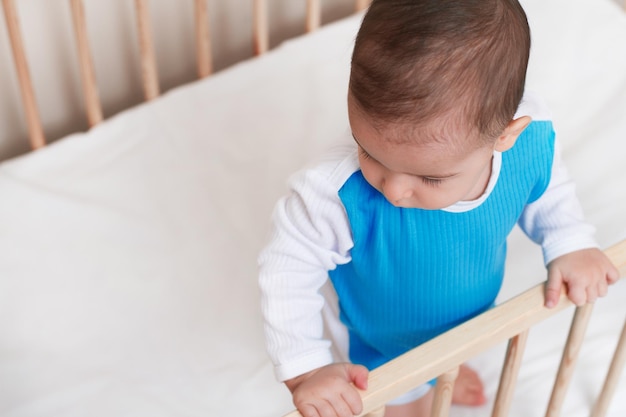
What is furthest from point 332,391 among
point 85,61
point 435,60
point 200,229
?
point 85,61

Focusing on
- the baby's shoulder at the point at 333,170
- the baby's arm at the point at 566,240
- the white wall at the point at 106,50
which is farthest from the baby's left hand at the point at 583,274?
the white wall at the point at 106,50

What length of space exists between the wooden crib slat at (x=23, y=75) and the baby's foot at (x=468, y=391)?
0.68 meters

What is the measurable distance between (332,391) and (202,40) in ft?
2.38

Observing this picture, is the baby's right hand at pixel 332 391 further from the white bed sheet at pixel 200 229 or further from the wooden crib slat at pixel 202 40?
the wooden crib slat at pixel 202 40

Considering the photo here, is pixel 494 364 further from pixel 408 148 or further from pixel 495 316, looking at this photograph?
pixel 408 148

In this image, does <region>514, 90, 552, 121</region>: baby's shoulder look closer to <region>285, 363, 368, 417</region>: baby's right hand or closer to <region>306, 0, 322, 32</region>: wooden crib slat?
<region>285, 363, 368, 417</region>: baby's right hand

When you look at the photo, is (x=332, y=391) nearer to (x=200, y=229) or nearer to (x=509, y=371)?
(x=509, y=371)

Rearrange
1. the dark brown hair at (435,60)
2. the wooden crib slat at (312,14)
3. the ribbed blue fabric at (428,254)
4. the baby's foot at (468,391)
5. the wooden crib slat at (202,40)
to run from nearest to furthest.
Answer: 1. the dark brown hair at (435,60)
2. the ribbed blue fabric at (428,254)
3. the baby's foot at (468,391)
4. the wooden crib slat at (202,40)
5. the wooden crib slat at (312,14)

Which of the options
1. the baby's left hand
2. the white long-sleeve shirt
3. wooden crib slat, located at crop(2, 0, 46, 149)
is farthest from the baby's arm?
wooden crib slat, located at crop(2, 0, 46, 149)

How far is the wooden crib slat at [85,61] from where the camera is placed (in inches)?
46.4

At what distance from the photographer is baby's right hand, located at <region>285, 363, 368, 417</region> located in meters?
0.69

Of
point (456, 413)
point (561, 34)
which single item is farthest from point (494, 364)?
point (561, 34)

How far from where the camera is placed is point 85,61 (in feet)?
4.00

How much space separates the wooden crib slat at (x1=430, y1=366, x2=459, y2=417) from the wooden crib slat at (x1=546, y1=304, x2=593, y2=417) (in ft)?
0.46
